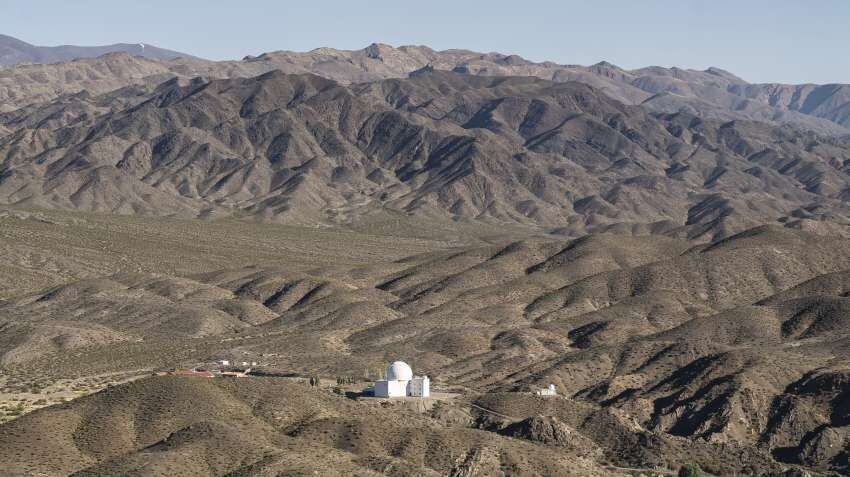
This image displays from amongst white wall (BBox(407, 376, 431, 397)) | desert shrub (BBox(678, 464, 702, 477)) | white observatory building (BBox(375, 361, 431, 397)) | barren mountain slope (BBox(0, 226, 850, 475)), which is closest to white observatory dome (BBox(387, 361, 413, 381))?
white observatory building (BBox(375, 361, 431, 397))

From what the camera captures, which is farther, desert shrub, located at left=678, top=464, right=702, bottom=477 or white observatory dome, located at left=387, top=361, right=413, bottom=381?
white observatory dome, located at left=387, top=361, right=413, bottom=381

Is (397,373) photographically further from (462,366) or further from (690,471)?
(462,366)

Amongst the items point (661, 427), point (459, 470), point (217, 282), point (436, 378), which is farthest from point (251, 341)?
point (459, 470)

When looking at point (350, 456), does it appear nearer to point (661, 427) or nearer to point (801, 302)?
point (661, 427)

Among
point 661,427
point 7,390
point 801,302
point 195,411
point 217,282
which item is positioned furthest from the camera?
point 217,282

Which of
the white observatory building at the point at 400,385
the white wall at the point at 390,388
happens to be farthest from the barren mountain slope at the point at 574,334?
the white wall at the point at 390,388

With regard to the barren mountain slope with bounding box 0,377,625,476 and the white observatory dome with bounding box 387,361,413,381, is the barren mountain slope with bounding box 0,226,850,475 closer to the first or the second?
the white observatory dome with bounding box 387,361,413,381
